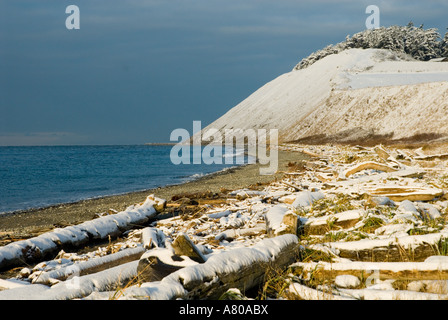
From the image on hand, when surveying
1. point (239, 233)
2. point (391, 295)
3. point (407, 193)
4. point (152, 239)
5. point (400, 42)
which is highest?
point (400, 42)

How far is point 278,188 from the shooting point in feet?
37.6

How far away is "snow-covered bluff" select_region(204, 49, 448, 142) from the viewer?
3956 centimetres

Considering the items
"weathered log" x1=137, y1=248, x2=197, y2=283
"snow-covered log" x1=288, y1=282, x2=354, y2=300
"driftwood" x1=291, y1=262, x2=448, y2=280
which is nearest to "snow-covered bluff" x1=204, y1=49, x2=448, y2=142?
"driftwood" x1=291, y1=262, x2=448, y2=280

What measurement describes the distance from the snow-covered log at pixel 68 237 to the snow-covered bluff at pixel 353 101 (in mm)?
30047

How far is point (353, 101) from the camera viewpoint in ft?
179

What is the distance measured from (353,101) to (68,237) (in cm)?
5334

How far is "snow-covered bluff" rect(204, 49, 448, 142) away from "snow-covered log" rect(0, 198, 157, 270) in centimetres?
3005

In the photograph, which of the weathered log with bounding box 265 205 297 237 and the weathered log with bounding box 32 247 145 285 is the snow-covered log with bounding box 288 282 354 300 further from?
the weathered log with bounding box 32 247 145 285

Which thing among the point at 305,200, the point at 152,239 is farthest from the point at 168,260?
the point at 305,200

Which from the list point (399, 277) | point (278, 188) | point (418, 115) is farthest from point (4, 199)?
point (418, 115)

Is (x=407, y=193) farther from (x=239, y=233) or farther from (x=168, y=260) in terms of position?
(x=168, y=260)

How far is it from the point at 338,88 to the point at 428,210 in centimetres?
6026

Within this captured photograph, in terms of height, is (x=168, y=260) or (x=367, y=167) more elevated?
(x=367, y=167)
